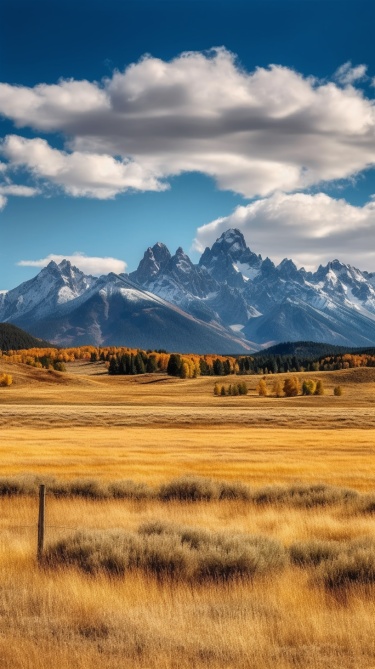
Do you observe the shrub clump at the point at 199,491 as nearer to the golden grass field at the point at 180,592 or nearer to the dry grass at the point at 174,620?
the golden grass field at the point at 180,592

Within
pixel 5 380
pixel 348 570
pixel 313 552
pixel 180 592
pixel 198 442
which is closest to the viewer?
pixel 180 592

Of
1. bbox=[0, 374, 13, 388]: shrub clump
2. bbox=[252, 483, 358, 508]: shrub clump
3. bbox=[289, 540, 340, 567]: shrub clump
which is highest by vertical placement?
bbox=[0, 374, 13, 388]: shrub clump

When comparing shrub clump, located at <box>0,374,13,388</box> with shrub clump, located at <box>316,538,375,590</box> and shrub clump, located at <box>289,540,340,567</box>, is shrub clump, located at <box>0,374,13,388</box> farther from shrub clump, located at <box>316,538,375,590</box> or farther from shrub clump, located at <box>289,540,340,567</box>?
shrub clump, located at <box>316,538,375,590</box>

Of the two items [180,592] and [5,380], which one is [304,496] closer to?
[180,592]

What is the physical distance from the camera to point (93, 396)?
470ft

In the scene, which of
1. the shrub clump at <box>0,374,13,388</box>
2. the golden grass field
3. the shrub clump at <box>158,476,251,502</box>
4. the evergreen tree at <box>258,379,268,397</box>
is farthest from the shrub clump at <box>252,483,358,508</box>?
the shrub clump at <box>0,374,13,388</box>

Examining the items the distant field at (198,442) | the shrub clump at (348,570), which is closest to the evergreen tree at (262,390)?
the distant field at (198,442)

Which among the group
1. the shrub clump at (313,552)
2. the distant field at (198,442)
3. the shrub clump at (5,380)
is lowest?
the distant field at (198,442)

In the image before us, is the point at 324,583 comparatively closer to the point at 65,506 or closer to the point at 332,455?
the point at 65,506

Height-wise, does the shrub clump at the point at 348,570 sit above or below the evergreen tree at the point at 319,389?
above

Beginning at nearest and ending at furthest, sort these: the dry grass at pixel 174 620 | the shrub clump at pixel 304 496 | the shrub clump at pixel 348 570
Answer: the dry grass at pixel 174 620 → the shrub clump at pixel 348 570 → the shrub clump at pixel 304 496

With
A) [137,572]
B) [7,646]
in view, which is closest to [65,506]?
[137,572]

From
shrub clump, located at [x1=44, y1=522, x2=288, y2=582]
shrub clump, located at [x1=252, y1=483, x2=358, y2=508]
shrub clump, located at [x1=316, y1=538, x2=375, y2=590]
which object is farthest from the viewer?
shrub clump, located at [x1=252, y1=483, x2=358, y2=508]

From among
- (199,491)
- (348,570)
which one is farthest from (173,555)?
(199,491)
